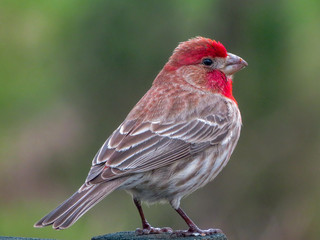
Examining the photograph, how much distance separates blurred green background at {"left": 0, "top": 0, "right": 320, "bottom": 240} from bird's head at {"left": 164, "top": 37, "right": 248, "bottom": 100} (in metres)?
1.25

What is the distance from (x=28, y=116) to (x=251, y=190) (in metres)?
2.80

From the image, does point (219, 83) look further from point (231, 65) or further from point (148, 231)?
point (148, 231)

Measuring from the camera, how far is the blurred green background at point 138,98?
8156 millimetres

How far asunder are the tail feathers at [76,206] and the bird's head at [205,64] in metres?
1.29

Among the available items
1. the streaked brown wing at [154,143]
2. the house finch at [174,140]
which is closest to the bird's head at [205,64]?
the house finch at [174,140]

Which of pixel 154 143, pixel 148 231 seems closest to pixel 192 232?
pixel 148 231

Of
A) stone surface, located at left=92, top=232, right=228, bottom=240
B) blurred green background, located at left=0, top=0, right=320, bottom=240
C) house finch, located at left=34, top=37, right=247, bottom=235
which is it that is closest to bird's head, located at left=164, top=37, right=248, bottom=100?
house finch, located at left=34, top=37, right=247, bottom=235

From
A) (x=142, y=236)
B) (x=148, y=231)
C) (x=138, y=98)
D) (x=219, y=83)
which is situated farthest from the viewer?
(x=138, y=98)

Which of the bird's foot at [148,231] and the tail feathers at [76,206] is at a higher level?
the tail feathers at [76,206]

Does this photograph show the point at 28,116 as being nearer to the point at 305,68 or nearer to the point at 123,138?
the point at 305,68

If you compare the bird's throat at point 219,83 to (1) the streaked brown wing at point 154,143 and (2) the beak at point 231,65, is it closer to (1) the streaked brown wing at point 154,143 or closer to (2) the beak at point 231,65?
(2) the beak at point 231,65

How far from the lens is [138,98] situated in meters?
8.55

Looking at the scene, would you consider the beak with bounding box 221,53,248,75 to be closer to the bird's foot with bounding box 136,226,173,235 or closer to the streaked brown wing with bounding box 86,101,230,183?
the streaked brown wing with bounding box 86,101,230,183

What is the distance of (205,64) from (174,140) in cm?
90
